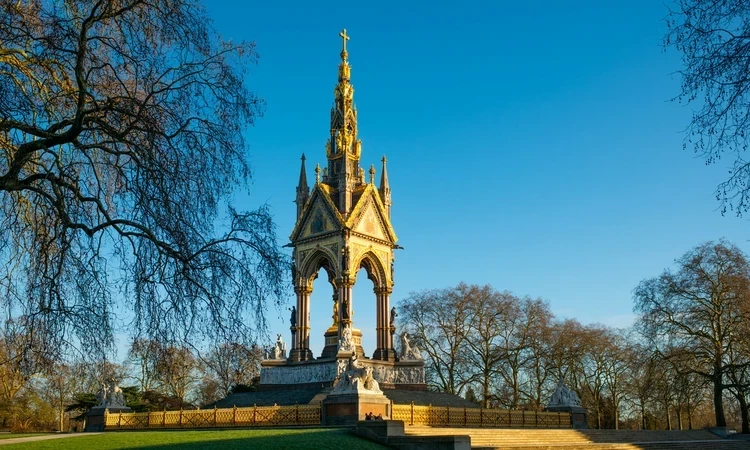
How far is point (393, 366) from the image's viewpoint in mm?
35562

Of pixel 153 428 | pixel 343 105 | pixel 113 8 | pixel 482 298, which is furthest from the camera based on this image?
pixel 482 298

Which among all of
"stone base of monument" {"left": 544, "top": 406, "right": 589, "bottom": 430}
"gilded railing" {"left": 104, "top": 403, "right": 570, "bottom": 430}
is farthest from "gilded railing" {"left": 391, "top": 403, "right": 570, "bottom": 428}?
"stone base of monument" {"left": 544, "top": 406, "right": 589, "bottom": 430}

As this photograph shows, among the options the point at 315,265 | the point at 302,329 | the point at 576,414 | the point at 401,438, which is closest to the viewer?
the point at 401,438

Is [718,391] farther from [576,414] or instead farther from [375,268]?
[375,268]

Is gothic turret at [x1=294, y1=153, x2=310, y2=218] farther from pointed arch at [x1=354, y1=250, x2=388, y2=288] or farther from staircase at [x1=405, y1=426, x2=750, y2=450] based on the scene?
staircase at [x1=405, y1=426, x2=750, y2=450]

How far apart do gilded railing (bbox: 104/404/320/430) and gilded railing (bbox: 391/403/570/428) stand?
2.85 meters

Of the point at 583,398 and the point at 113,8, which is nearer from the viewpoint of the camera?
the point at 113,8

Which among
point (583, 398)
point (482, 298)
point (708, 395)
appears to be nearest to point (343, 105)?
point (482, 298)

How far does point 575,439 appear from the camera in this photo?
2605cm

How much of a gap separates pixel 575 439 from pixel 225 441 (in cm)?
1373

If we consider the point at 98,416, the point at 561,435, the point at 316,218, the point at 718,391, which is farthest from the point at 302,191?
the point at 718,391

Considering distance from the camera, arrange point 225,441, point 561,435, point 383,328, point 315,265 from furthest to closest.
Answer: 1. point 315,265
2. point 383,328
3. point 561,435
4. point 225,441

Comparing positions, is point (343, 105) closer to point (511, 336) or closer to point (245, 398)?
point (245, 398)

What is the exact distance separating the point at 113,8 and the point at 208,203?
286cm
